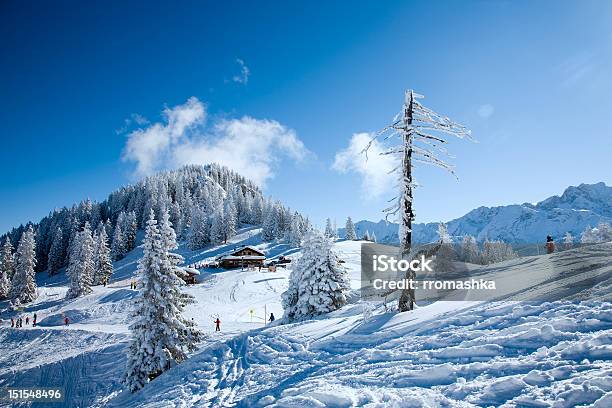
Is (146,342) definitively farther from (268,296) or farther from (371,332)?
(268,296)

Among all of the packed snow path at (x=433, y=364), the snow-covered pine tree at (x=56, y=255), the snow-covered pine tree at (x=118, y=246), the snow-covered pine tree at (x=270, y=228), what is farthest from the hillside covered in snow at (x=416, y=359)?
the snow-covered pine tree at (x=56, y=255)

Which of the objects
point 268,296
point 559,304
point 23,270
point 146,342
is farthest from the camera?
point 23,270

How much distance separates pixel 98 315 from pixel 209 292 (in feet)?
47.0

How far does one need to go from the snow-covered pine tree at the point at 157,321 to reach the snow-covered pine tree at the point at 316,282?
22.3 ft

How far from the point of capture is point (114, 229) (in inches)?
4663

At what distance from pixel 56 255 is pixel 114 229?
18902mm

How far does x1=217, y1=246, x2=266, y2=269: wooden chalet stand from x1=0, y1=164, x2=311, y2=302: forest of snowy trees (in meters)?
16.6

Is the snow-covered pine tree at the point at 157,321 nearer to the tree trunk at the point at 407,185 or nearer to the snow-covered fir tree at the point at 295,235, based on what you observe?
the tree trunk at the point at 407,185

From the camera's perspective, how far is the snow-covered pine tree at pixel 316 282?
23.6 m

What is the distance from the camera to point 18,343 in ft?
124

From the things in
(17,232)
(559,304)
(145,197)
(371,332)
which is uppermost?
(145,197)

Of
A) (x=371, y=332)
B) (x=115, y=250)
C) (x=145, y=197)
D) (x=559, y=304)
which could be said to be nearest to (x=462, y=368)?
(x=559, y=304)

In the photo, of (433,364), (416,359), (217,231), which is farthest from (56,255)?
(433,364)

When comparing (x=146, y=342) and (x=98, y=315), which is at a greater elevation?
(x=146, y=342)
